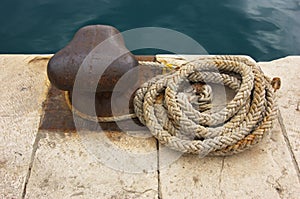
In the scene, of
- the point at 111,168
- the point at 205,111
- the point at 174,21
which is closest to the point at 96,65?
the point at 111,168

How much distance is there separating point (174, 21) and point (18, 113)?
2309mm

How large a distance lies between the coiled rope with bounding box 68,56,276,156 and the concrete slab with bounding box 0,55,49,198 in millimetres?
326

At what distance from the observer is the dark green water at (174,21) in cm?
384

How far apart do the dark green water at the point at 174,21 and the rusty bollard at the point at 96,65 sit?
1.90 meters

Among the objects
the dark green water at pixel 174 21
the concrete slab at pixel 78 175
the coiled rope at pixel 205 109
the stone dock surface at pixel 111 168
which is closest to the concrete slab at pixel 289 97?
the stone dock surface at pixel 111 168

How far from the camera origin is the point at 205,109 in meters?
2.07

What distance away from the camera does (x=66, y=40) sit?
3.88 meters

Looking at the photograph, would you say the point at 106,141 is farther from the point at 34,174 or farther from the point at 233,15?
the point at 233,15

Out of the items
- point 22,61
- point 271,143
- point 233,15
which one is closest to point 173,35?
point 233,15

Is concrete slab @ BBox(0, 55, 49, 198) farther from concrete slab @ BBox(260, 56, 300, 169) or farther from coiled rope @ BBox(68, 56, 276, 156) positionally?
concrete slab @ BBox(260, 56, 300, 169)

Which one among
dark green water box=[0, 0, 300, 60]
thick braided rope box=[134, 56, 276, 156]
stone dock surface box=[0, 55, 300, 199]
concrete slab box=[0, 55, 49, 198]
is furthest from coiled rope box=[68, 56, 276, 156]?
dark green water box=[0, 0, 300, 60]

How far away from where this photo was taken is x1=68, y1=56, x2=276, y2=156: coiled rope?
75.0 inches

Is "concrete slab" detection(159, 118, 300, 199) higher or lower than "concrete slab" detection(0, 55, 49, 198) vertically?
higher

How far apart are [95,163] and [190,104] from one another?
1.84ft
